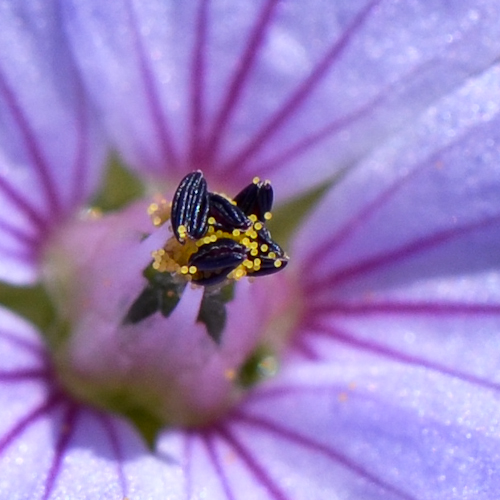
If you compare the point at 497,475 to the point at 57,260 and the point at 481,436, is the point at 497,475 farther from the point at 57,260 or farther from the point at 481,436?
the point at 57,260

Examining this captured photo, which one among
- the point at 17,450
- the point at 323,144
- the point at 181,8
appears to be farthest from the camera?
the point at 323,144

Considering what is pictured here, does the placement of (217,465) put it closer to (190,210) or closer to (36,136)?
(190,210)

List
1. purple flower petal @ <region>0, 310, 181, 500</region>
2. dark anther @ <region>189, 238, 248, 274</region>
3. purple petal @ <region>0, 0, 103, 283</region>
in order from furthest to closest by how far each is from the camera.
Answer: purple petal @ <region>0, 0, 103, 283</region> < dark anther @ <region>189, 238, 248, 274</region> < purple flower petal @ <region>0, 310, 181, 500</region>

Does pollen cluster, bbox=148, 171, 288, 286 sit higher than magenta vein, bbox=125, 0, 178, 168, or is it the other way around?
magenta vein, bbox=125, 0, 178, 168

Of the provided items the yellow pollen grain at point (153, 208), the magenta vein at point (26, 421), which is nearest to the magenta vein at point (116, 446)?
the magenta vein at point (26, 421)

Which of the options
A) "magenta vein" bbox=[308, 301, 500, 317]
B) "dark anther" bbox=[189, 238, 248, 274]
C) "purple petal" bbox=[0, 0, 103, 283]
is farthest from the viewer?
"magenta vein" bbox=[308, 301, 500, 317]

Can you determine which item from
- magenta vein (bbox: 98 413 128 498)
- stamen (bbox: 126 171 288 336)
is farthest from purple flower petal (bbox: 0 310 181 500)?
stamen (bbox: 126 171 288 336)

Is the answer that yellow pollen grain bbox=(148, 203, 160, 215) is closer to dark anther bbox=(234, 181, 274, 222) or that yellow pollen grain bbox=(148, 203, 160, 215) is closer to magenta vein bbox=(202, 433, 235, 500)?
dark anther bbox=(234, 181, 274, 222)

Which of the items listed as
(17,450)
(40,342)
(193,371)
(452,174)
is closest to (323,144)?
(452,174)
